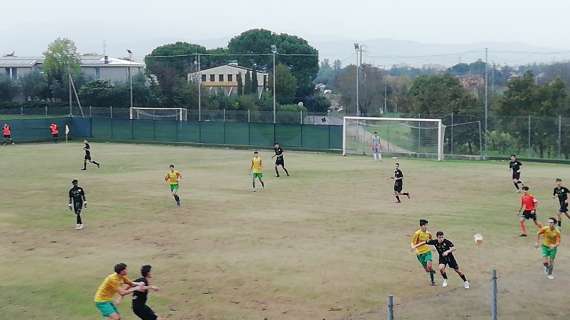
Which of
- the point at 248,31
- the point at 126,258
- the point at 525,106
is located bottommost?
the point at 126,258

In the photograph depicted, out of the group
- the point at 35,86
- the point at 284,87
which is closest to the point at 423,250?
the point at 35,86

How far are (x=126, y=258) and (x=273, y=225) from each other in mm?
6556

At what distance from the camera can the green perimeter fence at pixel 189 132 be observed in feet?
202

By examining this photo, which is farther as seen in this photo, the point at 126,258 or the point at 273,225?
the point at 273,225

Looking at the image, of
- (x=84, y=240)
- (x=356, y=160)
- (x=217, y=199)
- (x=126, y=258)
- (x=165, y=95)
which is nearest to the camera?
(x=126, y=258)

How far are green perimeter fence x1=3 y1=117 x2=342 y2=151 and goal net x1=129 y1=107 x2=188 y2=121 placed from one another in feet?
8.48

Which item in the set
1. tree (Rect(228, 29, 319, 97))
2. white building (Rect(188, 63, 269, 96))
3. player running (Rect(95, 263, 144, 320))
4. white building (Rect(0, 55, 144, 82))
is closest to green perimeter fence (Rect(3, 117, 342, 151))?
player running (Rect(95, 263, 144, 320))

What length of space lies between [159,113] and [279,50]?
6584cm

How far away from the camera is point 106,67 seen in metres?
128

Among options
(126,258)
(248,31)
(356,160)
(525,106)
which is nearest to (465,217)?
(126,258)

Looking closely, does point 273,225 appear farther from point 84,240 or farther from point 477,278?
point 477,278

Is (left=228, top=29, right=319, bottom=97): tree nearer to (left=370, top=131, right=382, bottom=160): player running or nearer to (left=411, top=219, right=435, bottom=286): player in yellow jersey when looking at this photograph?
(left=370, top=131, right=382, bottom=160): player running

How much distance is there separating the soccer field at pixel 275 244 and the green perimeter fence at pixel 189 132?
15.9 meters

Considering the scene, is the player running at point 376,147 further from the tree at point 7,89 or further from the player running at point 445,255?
the tree at point 7,89
